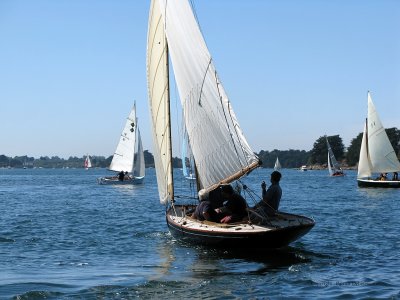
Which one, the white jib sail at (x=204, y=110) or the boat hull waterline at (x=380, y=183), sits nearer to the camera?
the white jib sail at (x=204, y=110)

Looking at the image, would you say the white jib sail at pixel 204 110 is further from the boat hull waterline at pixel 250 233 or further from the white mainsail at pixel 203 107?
the boat hull waterline at pixel 250 233

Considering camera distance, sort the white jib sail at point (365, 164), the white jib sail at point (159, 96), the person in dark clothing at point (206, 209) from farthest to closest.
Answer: the white jib sail at point (365, 164) < the white jib sail at point (159, 96) < the person in dark clothing at point (206, 209)

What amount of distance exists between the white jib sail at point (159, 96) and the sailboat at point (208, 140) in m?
0.54

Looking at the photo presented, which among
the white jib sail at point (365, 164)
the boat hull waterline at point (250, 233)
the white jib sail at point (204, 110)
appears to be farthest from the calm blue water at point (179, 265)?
the white jib sail at point (365, 164)

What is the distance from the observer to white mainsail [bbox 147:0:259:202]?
21.1 metres

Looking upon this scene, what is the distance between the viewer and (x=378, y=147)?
6347 cm

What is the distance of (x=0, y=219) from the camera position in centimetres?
3362

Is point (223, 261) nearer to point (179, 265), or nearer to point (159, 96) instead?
point (179, 265)

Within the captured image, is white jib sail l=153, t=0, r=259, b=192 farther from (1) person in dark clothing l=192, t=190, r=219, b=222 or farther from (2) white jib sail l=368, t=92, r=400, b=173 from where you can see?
(2) white jib sail l=368, t=92, r=400, b=173

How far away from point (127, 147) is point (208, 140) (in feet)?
192

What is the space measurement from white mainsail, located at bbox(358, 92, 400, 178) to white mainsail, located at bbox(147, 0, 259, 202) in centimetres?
4396

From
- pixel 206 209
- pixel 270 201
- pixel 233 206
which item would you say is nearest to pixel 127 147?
pixel 206 209

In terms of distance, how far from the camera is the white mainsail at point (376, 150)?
6325 centimetres

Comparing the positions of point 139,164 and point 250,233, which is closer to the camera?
point 250,233
